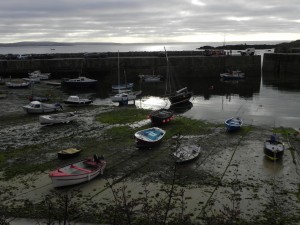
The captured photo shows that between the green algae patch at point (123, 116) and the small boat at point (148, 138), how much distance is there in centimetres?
664

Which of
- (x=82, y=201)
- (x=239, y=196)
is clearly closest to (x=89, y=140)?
(x=82, y=201)

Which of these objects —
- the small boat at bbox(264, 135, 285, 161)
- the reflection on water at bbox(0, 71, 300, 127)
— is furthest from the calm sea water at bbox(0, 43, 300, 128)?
the small boat at bbox(264, 135, 285, 161)

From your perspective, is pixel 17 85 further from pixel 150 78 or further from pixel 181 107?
pixel 181 107

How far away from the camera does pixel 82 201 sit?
50.1 feet

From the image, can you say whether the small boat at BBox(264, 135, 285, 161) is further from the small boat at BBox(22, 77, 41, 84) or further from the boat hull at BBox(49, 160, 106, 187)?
the small boat at BBox(22, 77, 41, 84)

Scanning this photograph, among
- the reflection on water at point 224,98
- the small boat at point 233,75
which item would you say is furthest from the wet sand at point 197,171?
the small boat at point 233,75

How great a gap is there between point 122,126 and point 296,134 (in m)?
13.4

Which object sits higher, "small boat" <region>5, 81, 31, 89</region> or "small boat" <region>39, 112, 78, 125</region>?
"small boat" <region>5, 81, 31, 89</region>

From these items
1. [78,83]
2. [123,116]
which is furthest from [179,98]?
[78,83]

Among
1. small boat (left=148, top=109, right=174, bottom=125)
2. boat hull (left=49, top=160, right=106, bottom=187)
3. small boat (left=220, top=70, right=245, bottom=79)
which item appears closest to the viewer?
boat hull (left=49, top=160, right=106, bottom=187)

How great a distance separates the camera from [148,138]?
924 inches

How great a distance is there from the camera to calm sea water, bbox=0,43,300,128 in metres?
34.2

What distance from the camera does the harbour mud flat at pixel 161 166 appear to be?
15.6 m

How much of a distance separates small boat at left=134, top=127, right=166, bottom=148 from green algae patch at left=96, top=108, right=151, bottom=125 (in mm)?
6641
